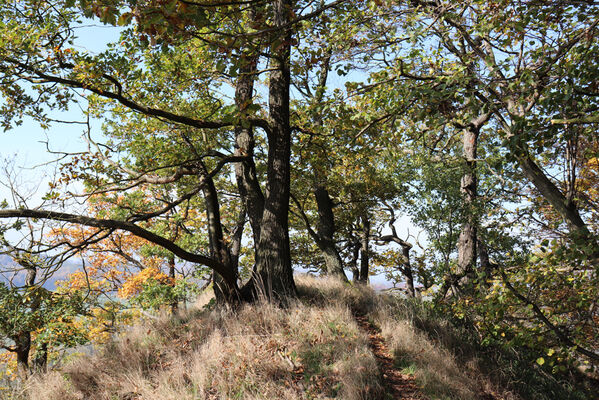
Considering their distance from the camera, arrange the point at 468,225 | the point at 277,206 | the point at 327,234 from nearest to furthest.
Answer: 1. the point at 277,206
2. the point at 468,225
3. the point at 327,234

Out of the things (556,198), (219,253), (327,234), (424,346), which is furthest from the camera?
(327,234)

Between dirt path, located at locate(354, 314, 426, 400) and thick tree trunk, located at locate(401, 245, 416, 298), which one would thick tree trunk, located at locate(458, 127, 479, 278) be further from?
thick tree trunk, located at locate(401, 245, 416, 298)

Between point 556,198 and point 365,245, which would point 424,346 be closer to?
point 556,198

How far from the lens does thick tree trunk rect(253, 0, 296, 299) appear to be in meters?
7.72

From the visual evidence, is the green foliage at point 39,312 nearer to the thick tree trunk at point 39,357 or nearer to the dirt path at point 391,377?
the thick tree trunk at point 39,357

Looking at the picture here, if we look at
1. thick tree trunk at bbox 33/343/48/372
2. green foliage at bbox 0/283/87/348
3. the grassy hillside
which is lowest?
thick tree trunk at bbox 33/343/48/372

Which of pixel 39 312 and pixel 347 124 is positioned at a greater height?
pixel 347 124

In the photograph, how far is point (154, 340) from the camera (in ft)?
22.3

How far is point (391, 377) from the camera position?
569cm

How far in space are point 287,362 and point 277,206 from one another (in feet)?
Result: 12.1

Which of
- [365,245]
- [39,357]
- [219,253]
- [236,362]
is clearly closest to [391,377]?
[236,362]

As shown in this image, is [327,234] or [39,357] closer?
[39,357]

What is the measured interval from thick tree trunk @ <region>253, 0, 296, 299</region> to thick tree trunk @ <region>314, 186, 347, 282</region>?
6.17m

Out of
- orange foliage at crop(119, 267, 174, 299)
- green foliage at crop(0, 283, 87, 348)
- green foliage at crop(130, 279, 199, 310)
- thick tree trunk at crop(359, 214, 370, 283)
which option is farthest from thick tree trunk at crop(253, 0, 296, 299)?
orange foliage at crop(119, 267, 174, 299)
